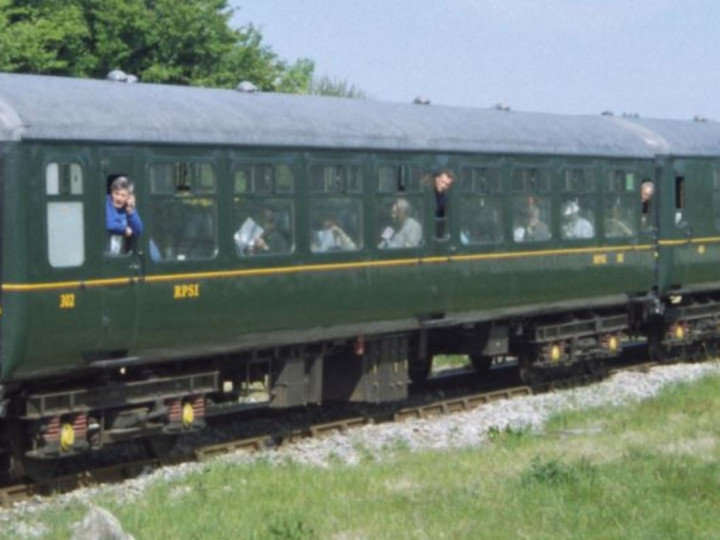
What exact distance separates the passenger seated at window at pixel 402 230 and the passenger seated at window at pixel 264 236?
5.86 feet

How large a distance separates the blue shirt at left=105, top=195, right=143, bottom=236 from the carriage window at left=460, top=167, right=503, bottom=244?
5.78 meters

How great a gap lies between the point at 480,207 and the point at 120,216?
6.43 metres

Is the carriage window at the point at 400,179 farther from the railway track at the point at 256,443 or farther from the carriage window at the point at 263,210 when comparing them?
the railway track at the point at 256,443

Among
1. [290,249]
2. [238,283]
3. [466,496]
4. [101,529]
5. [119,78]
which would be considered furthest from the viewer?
[290,249]

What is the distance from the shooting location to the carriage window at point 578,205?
22.2 metres

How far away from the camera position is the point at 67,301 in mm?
14727

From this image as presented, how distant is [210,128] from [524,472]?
15.8 ft

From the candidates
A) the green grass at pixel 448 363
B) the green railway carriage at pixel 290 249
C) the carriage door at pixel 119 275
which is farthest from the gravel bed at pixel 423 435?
the green grass at pixel 448 363

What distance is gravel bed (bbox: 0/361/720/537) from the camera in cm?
1459

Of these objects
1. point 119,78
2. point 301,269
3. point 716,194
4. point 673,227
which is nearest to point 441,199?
point 301,269

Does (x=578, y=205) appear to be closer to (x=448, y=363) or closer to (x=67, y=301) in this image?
(x=448, y=363)

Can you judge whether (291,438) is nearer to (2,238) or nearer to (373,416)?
(373,416)

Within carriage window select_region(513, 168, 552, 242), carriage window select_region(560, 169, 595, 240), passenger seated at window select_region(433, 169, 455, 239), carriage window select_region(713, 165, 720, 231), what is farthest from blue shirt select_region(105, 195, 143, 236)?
carriage window select_region(713, 165, 720, 231)

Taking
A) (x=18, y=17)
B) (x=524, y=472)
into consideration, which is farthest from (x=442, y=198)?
(x=18, y=17)
